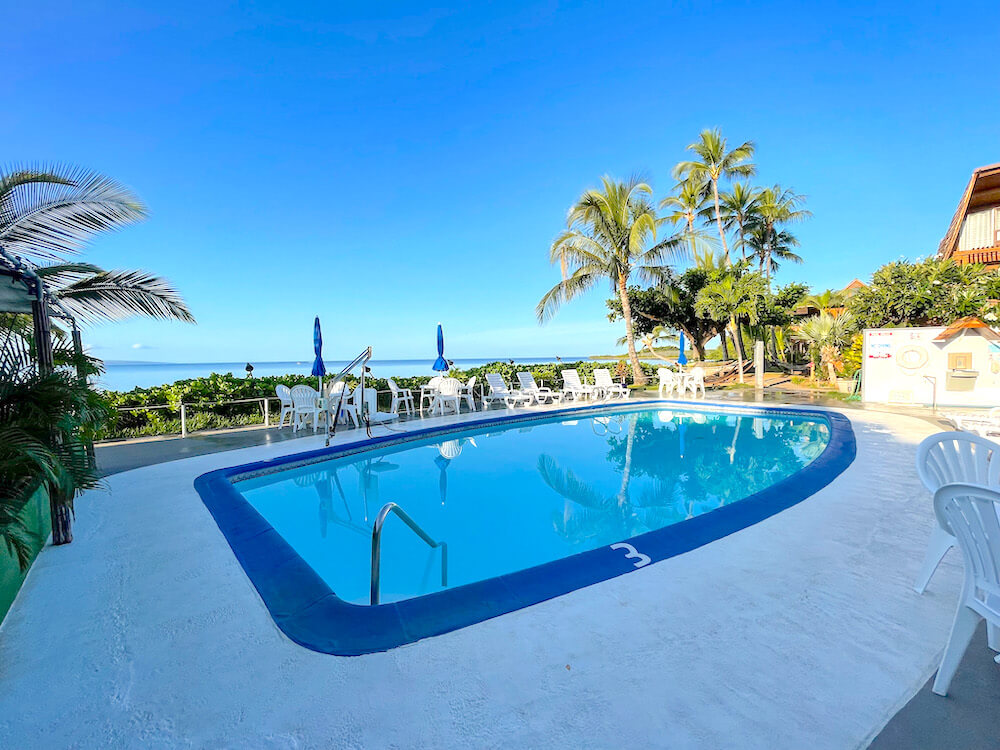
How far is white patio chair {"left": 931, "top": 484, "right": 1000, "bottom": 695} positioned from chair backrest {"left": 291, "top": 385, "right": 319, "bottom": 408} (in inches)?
346

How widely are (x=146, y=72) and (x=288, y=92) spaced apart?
3.82m

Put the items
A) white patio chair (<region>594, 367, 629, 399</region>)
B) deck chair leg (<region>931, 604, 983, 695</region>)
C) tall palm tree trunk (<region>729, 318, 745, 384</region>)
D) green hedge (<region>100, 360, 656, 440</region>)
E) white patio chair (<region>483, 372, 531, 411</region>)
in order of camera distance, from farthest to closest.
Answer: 1. tall palm tree trunk (<region>729, 318, 745, 384</region>)
2. white patio chair (<region>594, 367, 629, 399</region>)
3. white patio chair (<region>483, 372, 531, 411</region>)
4. green hedge (<region>100, 360, 656, 440</region>)
5. deck chair leg (<region>931, 604, 983, 695</region>)

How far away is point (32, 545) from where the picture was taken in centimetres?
289

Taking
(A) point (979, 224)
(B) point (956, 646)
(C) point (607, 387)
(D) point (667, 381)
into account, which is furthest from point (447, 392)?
(A) point (979, 224)

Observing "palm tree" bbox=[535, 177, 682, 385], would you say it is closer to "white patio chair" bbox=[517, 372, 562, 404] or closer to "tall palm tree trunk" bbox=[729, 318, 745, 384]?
"tall palm tree trunk" bbox=[729, 318, 745, 384]

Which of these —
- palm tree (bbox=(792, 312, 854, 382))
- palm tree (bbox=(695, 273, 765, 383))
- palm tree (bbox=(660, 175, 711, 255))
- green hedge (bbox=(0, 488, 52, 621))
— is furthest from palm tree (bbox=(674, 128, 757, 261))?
green hedge (bbox=(0, 488, 52, 621))

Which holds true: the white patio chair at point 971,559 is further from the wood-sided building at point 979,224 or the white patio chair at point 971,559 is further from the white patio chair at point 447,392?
the wood-sided building at point 979,224

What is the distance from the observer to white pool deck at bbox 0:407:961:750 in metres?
1.56

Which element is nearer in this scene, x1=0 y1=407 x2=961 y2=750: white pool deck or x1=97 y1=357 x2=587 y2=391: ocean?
x1=0 y1=407 x2=961 y2=750: white pool deck

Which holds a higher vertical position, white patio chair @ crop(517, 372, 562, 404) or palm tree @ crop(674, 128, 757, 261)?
palm tree @ crop(674, 128, 757, 261)

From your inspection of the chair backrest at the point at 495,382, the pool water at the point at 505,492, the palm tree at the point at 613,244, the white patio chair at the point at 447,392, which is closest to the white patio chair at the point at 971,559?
the pool water at the point at 505,492

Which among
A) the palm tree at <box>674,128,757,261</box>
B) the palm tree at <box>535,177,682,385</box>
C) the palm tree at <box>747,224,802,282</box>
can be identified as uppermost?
the palm tree at <box>674,128,757,261</box>

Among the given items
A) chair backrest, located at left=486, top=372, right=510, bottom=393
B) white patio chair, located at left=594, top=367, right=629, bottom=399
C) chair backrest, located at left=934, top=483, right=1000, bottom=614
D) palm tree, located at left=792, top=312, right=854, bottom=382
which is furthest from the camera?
palm tree, located at left=792, top=312, right=854, bottom=382

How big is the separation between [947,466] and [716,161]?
75.0 feet
